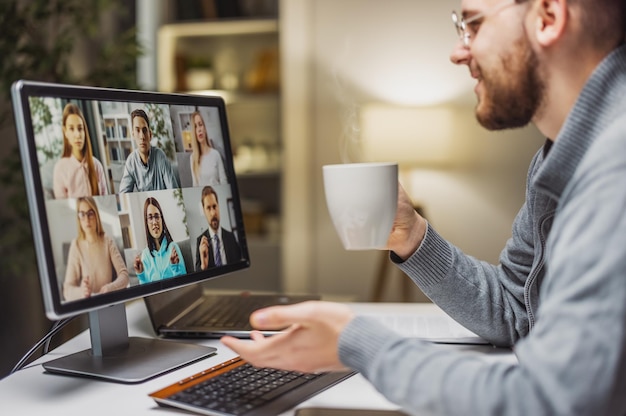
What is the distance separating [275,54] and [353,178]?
346 cm

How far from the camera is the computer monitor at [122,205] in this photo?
0.95 meters

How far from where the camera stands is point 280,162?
4.31 m

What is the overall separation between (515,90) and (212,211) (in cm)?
55

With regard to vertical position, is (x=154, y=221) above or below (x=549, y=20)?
below

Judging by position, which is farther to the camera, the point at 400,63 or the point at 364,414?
the point at 400,63

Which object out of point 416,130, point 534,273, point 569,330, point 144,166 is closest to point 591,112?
point 569,330

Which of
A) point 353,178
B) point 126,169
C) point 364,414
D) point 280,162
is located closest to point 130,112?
point 126,169

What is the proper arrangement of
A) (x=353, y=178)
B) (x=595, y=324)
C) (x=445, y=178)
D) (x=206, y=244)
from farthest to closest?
(x=445, y=178) < (x=206, y=244) < (x=353, y=178) < (x=595, y=324)

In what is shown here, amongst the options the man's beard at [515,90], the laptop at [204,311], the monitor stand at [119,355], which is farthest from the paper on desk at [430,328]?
the man's beard at [515,90]

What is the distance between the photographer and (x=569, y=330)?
2.19 ft

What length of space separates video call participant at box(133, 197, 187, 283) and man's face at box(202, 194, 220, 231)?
9 centimetres

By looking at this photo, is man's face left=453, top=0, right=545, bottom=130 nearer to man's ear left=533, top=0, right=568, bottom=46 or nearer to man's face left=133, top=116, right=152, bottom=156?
man's ear left=533, top=0, right=568, bottom=46

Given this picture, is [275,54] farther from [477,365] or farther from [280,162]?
[477,365]

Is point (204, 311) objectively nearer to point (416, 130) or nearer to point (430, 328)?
point (430, 328)
